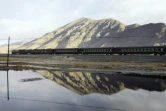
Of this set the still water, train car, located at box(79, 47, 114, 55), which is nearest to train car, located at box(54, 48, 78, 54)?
train car, located at box(79, 47, 114, 55)

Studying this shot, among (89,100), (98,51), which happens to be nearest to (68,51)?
(98,51)

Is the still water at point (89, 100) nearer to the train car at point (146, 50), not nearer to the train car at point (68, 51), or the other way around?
the train car at point (146, 50)

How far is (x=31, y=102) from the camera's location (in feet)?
47.1

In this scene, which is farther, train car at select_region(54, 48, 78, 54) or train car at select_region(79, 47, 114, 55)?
train car at select_region(54, 48, 78, 54)

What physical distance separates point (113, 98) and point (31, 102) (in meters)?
5.93

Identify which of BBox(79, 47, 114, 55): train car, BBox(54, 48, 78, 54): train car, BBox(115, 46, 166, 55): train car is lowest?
BBox(54, 48, 78, 54): train car

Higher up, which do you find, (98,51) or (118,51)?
(118,51)

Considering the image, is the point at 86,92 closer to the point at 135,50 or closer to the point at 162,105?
the point at 162,105

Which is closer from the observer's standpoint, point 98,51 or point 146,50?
point 146,50

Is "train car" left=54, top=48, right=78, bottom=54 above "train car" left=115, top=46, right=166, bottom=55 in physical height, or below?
below

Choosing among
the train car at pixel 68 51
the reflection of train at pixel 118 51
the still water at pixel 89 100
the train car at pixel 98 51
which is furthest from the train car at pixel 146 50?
the still water at pixel 89 100

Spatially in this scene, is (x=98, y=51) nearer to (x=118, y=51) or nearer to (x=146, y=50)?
(x=118, y=51)

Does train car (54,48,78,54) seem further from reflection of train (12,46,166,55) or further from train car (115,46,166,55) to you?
train car (115,46,166,55)

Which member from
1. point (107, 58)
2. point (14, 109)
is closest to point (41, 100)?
point (14, 109)
